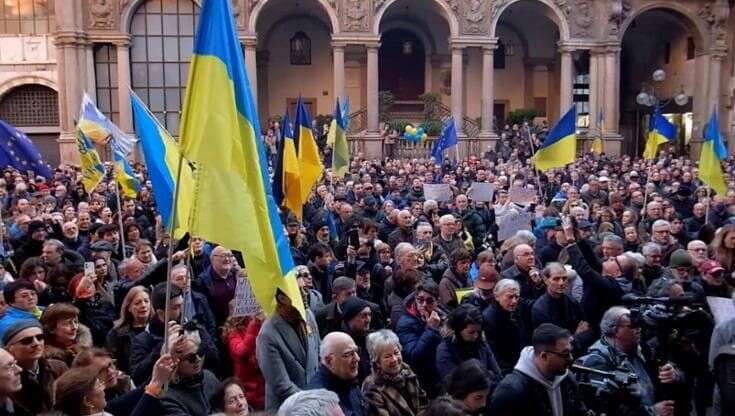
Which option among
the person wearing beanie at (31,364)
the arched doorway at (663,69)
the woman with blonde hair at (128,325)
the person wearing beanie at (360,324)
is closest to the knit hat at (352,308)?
the person wearing beanie at (360,324)

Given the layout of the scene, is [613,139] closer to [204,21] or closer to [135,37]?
[135,37]

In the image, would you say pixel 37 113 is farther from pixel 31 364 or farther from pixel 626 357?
pixel 626 357

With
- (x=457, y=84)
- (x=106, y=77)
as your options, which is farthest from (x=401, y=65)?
(x=106, y=77)

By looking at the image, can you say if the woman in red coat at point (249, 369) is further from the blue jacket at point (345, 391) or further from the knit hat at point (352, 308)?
the blue jacket at point (345, 391)

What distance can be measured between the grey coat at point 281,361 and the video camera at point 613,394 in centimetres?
171

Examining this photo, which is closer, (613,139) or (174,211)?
(174,211)

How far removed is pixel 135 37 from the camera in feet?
92.3

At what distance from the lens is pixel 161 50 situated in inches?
1120

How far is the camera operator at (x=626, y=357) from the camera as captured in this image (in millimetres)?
4312

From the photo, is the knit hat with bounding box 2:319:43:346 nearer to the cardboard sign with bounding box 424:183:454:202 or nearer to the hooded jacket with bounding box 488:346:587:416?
the hooded jacket with bounding box 488:346:587:416

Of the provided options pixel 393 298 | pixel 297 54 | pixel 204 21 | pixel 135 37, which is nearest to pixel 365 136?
pixel 297 54

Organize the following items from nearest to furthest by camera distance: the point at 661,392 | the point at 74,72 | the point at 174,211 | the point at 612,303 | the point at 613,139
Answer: the point at 174,211, the point at 661,392, the point at 612,303, the point at 74,72, the point at 613,139

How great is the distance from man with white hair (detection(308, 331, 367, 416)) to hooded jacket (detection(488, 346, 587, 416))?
A: 2.51 ft

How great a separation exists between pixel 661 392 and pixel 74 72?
87.6 feet
